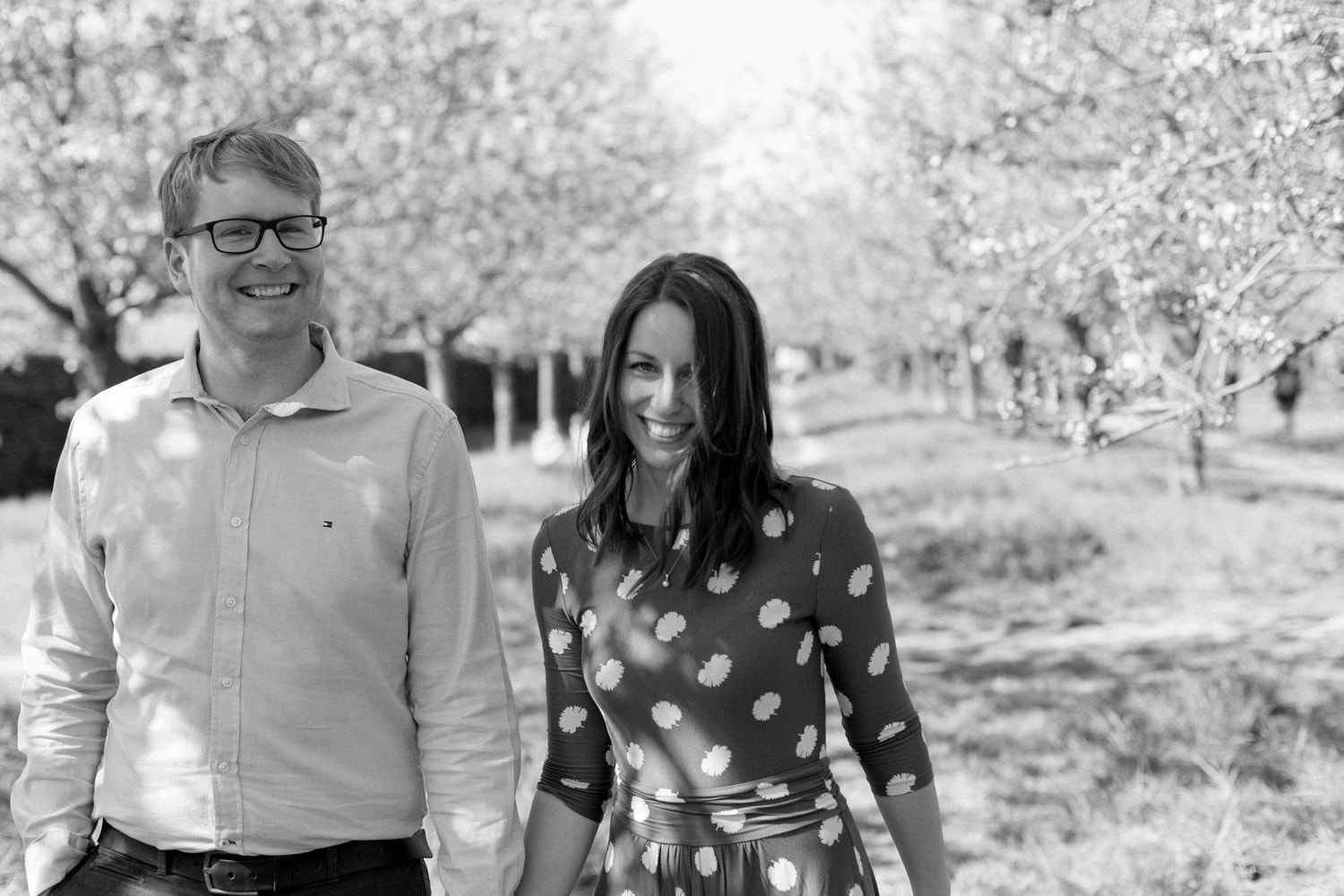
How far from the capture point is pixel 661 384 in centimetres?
220

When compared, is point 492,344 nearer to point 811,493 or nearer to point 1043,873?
point 1043,873

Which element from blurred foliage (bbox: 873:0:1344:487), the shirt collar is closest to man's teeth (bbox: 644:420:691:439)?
the shirt collar

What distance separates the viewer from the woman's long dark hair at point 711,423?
→ 2164 mm

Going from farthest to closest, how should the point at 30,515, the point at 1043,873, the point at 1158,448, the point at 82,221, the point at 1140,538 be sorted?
the point at 1158,448 < the point at 30,515 < the point at 1140,538 < the point at 82,221 < the point at 1043,873

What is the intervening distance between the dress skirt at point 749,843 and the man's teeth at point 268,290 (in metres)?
1.03

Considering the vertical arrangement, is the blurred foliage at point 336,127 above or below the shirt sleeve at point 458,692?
above

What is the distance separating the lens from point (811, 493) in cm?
219

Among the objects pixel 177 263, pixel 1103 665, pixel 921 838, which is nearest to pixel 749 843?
pixel 921 838

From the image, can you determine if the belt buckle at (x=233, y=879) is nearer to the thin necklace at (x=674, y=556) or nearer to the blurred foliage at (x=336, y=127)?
the thin necklace at (x=674, y=556)

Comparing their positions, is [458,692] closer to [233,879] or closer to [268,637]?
[268,637]

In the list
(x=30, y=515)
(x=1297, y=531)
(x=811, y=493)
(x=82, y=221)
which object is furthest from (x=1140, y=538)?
(x=30, y=515)

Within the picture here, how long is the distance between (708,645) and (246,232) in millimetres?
1019

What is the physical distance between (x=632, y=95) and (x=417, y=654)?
15257mm

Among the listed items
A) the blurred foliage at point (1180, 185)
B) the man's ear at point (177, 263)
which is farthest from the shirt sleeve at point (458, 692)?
the blurred foliage at point (1180, 185)
